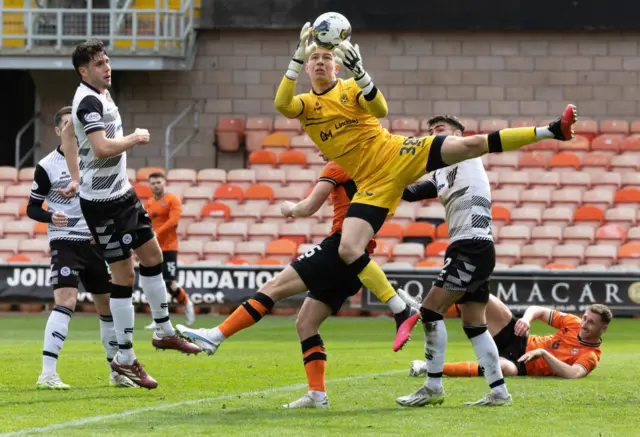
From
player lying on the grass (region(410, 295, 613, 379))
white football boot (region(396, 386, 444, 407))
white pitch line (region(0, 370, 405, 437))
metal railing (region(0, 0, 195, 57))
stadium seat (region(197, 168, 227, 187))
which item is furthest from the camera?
metal railing (region(0, 0, 195, 57))

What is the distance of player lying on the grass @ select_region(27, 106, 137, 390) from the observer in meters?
9.91

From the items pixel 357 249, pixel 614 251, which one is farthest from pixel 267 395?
pixel 614 251

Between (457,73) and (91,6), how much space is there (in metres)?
7.50

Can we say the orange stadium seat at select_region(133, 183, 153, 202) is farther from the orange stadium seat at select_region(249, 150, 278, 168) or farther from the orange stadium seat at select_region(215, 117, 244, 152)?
the orange stadium seat at select_region(215, 117, 244, 152)

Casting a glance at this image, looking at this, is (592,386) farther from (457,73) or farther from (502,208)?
(457,73)

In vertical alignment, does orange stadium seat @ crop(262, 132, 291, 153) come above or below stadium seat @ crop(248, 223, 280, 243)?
above

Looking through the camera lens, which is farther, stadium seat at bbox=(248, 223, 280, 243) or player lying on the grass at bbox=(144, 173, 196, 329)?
stadium seat at bbox=(248, 223, 280, 243)

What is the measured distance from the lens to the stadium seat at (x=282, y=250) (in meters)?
21.0

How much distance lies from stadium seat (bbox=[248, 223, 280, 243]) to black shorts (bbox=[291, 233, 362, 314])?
527 inches

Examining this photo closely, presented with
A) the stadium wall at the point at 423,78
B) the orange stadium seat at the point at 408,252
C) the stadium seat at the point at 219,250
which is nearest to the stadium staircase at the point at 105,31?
the stadium wall at the point at 423,78

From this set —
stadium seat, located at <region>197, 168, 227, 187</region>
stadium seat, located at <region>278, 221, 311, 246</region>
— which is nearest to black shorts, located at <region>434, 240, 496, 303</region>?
stadium seat, located at <region>278, 221, 311, 246</region>

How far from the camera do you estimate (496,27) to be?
82.0 ft

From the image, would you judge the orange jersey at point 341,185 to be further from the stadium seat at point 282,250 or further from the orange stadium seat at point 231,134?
the orange stadium seat at point 231,134

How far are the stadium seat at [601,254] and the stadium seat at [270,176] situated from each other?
5876 millimetres
